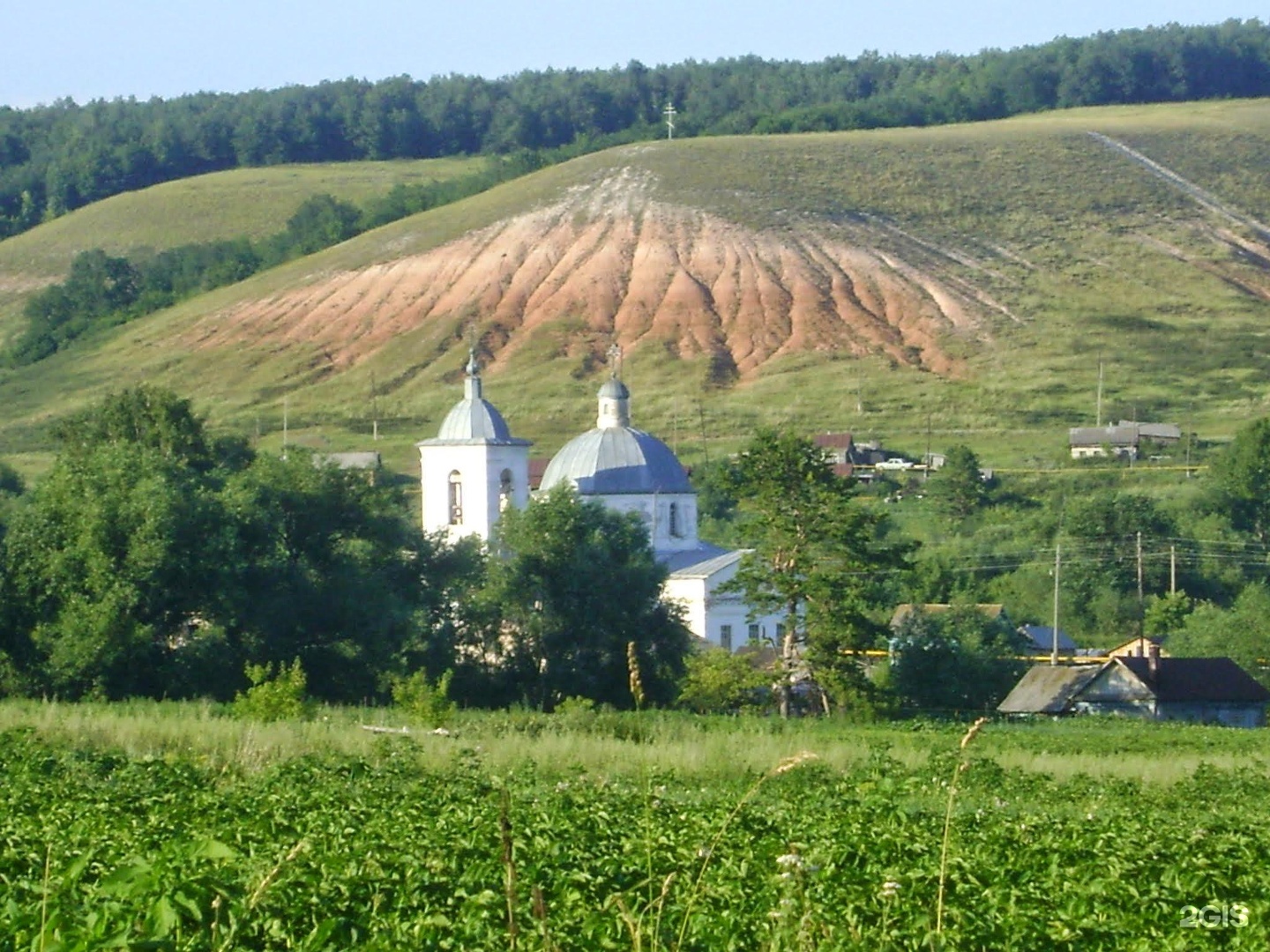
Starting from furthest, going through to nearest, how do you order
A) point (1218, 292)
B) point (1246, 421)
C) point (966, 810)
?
point (1218, 292) < point (1246, 421) < point (966, 810)

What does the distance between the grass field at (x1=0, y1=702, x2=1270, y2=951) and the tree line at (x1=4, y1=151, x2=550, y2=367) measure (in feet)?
356

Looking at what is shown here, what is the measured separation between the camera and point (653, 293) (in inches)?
4473

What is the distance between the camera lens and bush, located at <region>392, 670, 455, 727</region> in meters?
31.9

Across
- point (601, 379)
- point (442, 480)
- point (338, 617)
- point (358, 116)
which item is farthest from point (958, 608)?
point (358, 116)

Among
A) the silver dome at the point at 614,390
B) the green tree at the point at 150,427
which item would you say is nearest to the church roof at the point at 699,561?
the silver dome at the point at 614,390

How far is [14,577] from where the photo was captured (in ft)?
127

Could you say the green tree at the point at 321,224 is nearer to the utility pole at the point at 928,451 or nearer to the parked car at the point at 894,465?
the utility pole at the point at 928,451

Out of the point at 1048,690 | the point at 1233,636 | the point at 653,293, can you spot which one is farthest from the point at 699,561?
the point at 653,293

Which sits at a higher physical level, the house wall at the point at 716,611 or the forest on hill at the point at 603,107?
the forest on hill at the point at 603,107

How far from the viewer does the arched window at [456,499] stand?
60000 mm

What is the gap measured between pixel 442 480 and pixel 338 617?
19478 mm

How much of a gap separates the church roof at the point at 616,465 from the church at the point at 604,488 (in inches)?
0.9

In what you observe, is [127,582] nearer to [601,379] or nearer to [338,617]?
[338,617]

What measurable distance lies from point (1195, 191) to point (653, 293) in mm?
35956
